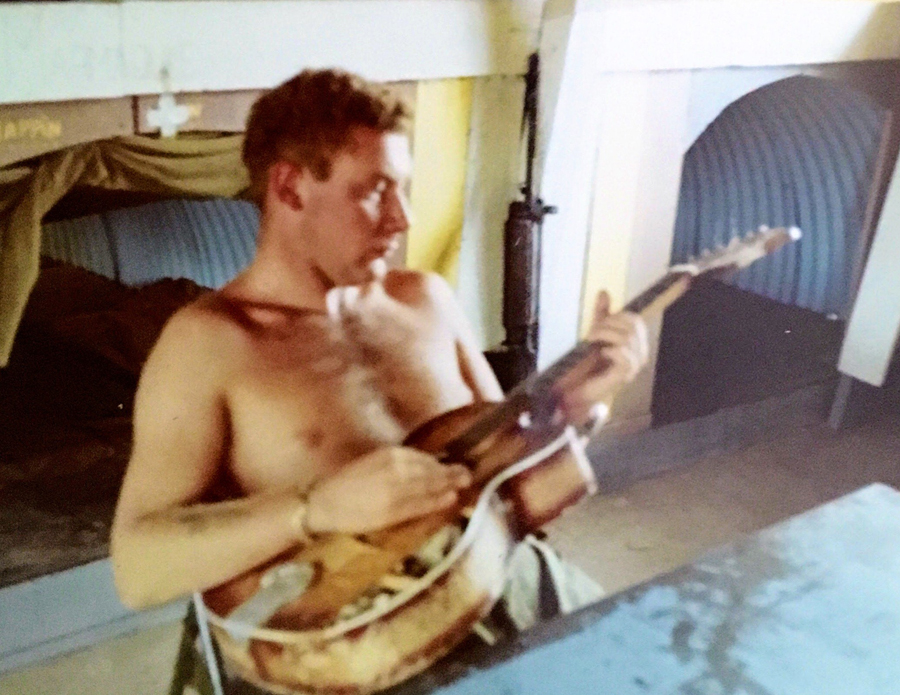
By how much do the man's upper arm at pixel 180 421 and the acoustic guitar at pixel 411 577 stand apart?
17 cm

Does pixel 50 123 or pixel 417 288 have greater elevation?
Result: pixel 50 123

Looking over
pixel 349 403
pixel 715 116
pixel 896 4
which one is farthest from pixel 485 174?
pixel 896 4

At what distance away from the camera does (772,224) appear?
7.73 feet

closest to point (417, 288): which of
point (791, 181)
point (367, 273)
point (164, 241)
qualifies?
point (367, 273)

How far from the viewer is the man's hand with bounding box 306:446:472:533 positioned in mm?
1285

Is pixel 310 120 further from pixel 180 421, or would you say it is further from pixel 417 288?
pixel 180 421

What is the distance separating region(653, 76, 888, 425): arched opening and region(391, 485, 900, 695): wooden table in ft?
1.66

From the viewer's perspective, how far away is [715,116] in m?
2.36

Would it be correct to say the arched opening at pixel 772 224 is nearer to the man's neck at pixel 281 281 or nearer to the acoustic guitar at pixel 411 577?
the acoustic guitar at pixel 411 577

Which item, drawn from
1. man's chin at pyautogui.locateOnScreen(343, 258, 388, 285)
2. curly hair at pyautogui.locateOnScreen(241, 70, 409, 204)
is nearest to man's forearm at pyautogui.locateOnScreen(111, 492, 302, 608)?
man's chin at pyautogui.locateOnScreen(343, 258, 388, 285)

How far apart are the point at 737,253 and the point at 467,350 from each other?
1.69 feet

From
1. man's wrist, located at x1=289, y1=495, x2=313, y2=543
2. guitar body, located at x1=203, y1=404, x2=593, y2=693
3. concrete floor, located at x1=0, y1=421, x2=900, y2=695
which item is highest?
man's wrist, located at x1=289, y1=495, x2=313, y2=543

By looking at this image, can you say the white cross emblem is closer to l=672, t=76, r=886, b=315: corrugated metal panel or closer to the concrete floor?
l=672, t=76, r=886, b=315: corrugated metal panel

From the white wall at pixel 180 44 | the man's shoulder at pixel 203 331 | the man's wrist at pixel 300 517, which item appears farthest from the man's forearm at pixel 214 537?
the white wall at pixel 180 44
